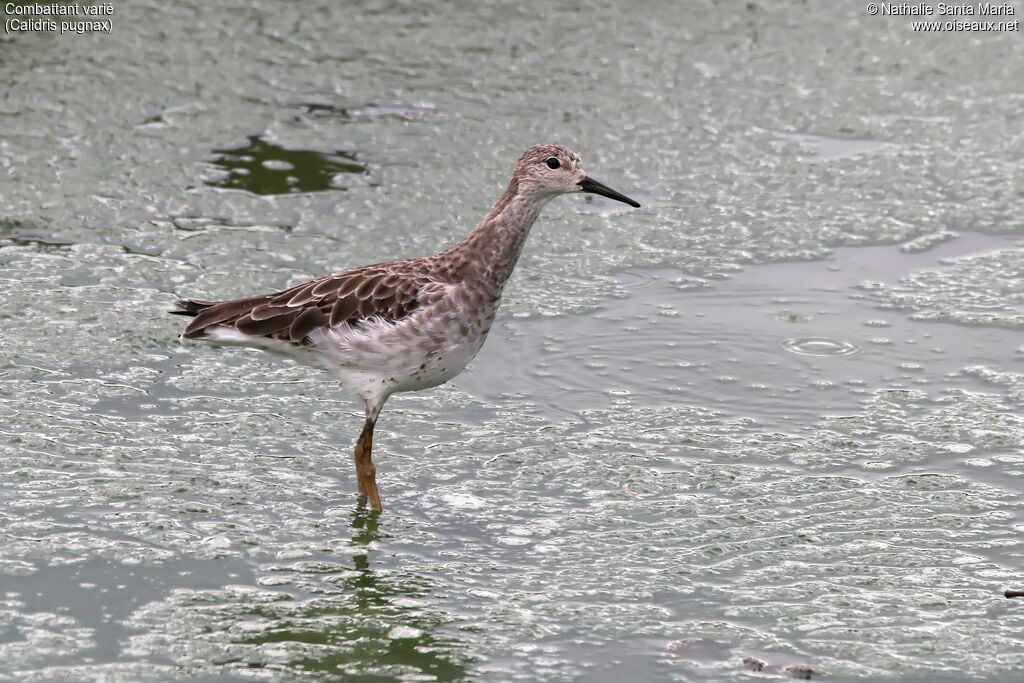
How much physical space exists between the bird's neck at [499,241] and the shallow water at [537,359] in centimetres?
106

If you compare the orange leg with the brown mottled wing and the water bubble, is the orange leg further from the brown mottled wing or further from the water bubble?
the water bubble

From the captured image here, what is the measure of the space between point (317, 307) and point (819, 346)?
349cm

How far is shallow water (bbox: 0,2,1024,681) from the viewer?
6.36 metres

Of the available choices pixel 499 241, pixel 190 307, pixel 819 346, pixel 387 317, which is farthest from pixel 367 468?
pixel 819 346

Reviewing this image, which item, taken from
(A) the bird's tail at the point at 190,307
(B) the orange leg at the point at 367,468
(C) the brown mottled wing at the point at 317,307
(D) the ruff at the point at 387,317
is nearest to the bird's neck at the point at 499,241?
(D) the ruff at the point at 387,317

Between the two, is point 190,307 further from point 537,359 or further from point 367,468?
point 537,359

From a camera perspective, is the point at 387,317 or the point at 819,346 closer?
the point at 387,317

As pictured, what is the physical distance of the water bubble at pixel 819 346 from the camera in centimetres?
914

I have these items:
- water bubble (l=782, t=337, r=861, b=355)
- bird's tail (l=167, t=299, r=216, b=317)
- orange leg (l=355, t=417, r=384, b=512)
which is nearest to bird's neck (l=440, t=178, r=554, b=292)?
orange leg (l=355, t=417, r=384, b=512)

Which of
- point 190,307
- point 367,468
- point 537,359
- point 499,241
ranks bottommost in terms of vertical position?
point 367,468

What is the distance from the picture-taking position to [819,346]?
922 cm

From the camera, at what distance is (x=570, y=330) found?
936 centimetres

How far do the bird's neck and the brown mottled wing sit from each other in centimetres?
25

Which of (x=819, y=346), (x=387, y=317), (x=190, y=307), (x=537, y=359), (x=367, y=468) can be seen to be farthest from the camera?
(x=819, y=346)
